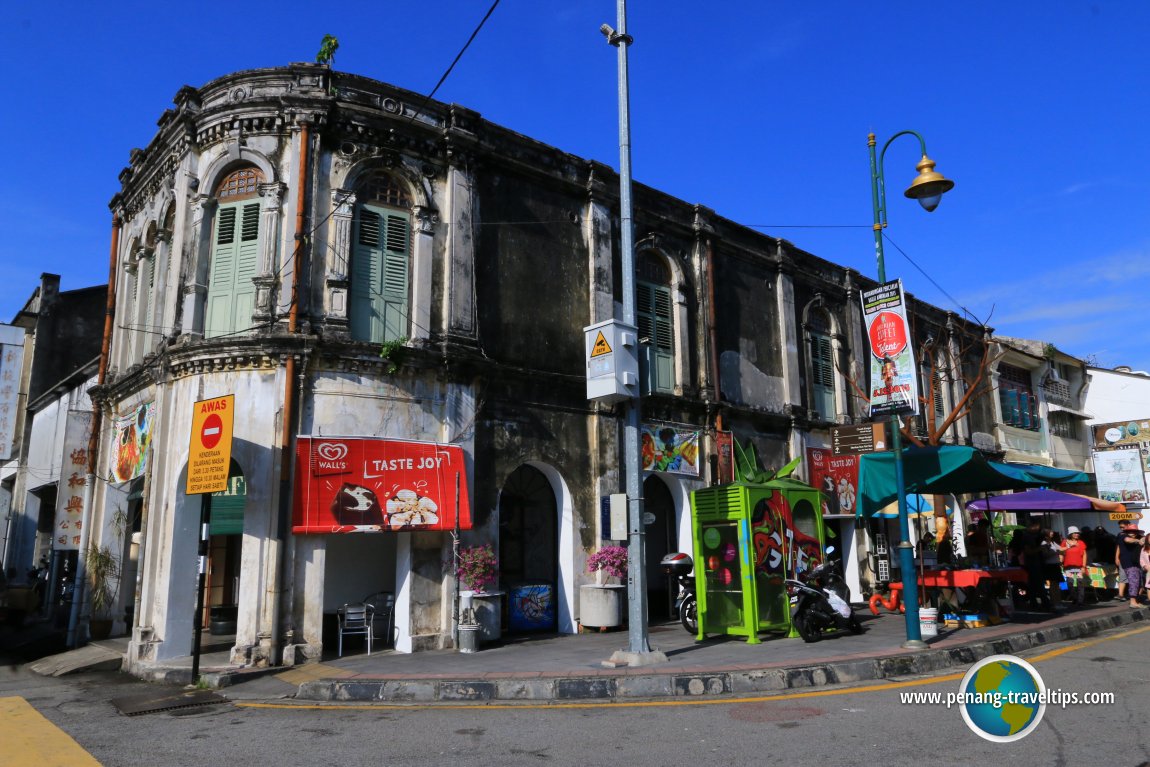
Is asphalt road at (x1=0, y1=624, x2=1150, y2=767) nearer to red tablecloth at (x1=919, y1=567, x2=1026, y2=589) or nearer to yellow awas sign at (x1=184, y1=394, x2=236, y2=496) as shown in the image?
yellow awas sign at (x1=184, y1=394, x2=236, y2=496)

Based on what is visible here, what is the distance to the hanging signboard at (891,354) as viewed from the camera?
11.5 meters

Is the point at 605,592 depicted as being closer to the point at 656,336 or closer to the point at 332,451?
the point at 332,451

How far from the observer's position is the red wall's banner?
12.3 m

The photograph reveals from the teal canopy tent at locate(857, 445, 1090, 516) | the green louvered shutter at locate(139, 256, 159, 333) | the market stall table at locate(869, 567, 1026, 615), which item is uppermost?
the green louvered shutter at locate(139, 256, 159, 333)

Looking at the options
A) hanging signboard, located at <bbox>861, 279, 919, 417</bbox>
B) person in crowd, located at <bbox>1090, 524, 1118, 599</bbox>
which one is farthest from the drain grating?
person in crowd, located at <bbox>1090, 524, 1118, 599</bbox>

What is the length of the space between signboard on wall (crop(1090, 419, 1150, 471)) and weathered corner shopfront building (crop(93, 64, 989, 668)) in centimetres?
2146

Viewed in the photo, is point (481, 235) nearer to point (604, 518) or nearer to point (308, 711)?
point (604, 518)

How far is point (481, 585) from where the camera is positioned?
43.9ft

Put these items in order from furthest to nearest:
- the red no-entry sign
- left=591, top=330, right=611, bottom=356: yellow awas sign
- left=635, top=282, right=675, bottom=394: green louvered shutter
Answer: left=635, top=282, right=675, bottom=394: green louvered shutter, the red no-entry sign, left=591, top=330, right=611, bottom=356: yellow awas sign

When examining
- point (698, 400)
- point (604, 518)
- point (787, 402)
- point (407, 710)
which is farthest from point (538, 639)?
point (787, 402)

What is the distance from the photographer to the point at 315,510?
12.3 m

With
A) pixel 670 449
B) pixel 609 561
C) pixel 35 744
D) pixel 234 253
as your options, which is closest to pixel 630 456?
pixel 609 561

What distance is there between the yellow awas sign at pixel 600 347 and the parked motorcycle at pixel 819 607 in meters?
4.59

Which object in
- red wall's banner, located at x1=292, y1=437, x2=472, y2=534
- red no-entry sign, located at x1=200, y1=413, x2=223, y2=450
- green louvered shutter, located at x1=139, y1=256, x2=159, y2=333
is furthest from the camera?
green louvered shutter, located at x1=139, y1=256, x2=159, y2=333
